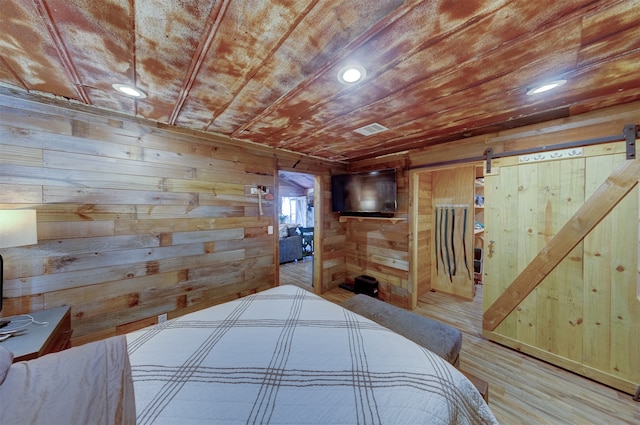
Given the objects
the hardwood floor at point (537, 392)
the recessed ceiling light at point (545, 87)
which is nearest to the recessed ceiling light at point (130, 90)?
the recessed ceiling light at point (545, 87)

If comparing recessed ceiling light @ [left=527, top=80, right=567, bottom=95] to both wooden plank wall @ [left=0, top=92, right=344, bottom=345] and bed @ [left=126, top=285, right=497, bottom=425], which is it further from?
wooden plank wall @ [left=0, top=92, right=344, bottom=345]

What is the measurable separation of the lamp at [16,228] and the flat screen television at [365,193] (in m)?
3.14

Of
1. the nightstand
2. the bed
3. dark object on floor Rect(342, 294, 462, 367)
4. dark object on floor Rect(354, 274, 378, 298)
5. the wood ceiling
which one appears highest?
the wood ceiling

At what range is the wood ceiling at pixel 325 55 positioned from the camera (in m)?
0.91

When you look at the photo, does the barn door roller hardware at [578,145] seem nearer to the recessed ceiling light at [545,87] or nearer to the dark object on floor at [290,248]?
the recessed ceiling light at [545,87]

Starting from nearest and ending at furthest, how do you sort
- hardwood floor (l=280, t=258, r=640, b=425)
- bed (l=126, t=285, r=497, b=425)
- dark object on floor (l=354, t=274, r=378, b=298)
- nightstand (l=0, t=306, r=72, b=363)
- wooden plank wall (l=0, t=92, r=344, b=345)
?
bed (l=126, t=285, r=497, b=425) → nightstand (l=0, t=306, r=72, b=363) → hardwood floor (l=280, t=258, r=640, b=425) → wooden plank wall (l=0, t=92, r=344, b=345) → dark object on floor (l=354, t=274, r=378, b=298)

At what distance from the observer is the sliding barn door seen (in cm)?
175

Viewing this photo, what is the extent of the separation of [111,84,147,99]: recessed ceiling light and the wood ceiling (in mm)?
43

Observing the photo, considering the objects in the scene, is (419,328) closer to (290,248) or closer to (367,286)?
(367,286)

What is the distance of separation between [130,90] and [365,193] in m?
2.81

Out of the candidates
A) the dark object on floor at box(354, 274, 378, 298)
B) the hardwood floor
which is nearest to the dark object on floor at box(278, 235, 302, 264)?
the dark object on floor at box(354, 274, 378, 298)

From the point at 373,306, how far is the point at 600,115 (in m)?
2.51

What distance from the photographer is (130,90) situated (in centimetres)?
155

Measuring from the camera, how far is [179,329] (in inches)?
52.2
